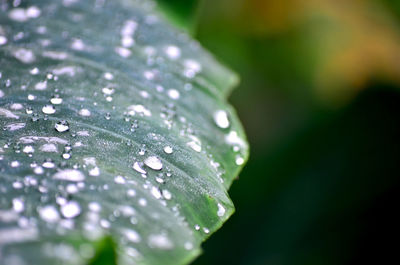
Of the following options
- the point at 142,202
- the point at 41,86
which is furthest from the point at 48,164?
the point at 41,86

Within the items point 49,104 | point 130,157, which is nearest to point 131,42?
point 49,104

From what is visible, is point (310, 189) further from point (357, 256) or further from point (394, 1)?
point (394, 1)

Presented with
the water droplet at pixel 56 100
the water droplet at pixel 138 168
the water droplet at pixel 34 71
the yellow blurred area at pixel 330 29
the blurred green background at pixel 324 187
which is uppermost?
the water droplet at pixel 138 168

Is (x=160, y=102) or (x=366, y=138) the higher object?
(x=160, y=102)

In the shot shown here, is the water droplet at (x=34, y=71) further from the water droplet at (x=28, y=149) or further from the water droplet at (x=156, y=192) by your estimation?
the water droplet at (x=156, y=192)

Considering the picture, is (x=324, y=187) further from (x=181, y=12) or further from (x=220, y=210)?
(x=220, y=210)

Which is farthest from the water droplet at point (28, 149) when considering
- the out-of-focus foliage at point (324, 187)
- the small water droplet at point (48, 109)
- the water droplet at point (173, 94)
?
the out-of-focus foliage at point (324, 187)
